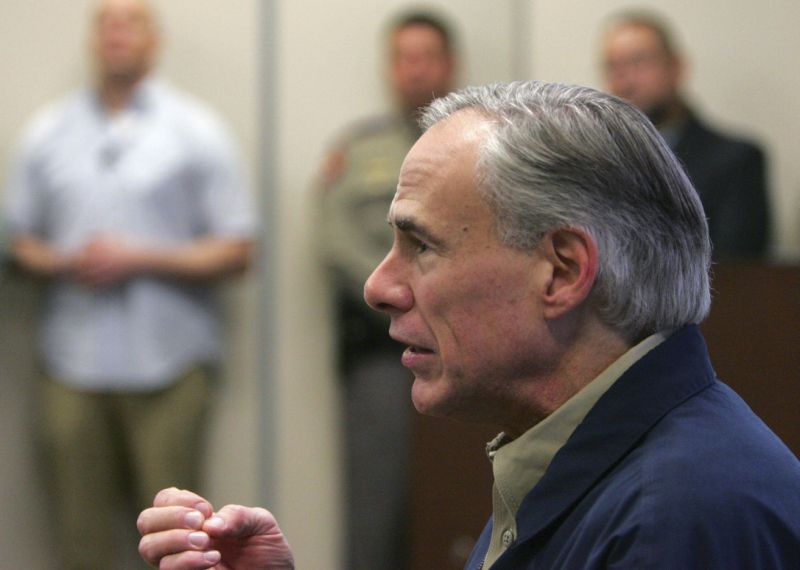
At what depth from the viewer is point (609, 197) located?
4.61ft

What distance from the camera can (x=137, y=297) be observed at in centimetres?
402

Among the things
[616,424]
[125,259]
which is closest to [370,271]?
[125,259]

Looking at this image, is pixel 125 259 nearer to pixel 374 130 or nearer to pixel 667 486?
pixel 374 130

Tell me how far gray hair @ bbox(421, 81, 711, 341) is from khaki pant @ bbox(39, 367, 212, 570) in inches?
105

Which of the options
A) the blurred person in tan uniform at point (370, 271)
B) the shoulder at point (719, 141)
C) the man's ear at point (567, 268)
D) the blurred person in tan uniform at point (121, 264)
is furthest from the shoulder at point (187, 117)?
the man's ear at point (567, 268)

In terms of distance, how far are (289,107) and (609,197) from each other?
312 cm

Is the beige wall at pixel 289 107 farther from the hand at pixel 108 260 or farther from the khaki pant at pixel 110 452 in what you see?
the hand at pixel 108 260

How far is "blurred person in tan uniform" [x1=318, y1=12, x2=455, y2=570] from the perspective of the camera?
4.00m

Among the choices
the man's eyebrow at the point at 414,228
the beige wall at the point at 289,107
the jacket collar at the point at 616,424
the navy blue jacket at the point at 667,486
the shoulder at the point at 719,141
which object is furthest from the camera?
the beige wall at the point at 289,107

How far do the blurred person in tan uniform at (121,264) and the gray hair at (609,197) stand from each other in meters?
2.63

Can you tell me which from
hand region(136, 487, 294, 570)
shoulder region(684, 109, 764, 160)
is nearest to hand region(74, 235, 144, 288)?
shoulder region(684, 109, 764, 160)

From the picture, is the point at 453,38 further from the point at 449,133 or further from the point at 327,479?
the point at 449,133

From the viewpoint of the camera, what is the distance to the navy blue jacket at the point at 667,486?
1.22m

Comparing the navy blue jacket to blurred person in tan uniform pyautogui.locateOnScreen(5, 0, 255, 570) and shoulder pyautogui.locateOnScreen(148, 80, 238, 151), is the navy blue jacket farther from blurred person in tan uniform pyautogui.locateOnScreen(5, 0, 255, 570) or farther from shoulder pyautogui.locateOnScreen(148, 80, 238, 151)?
shoulder pyautogui.locateOnScreen(148, 80, 238, 151)
